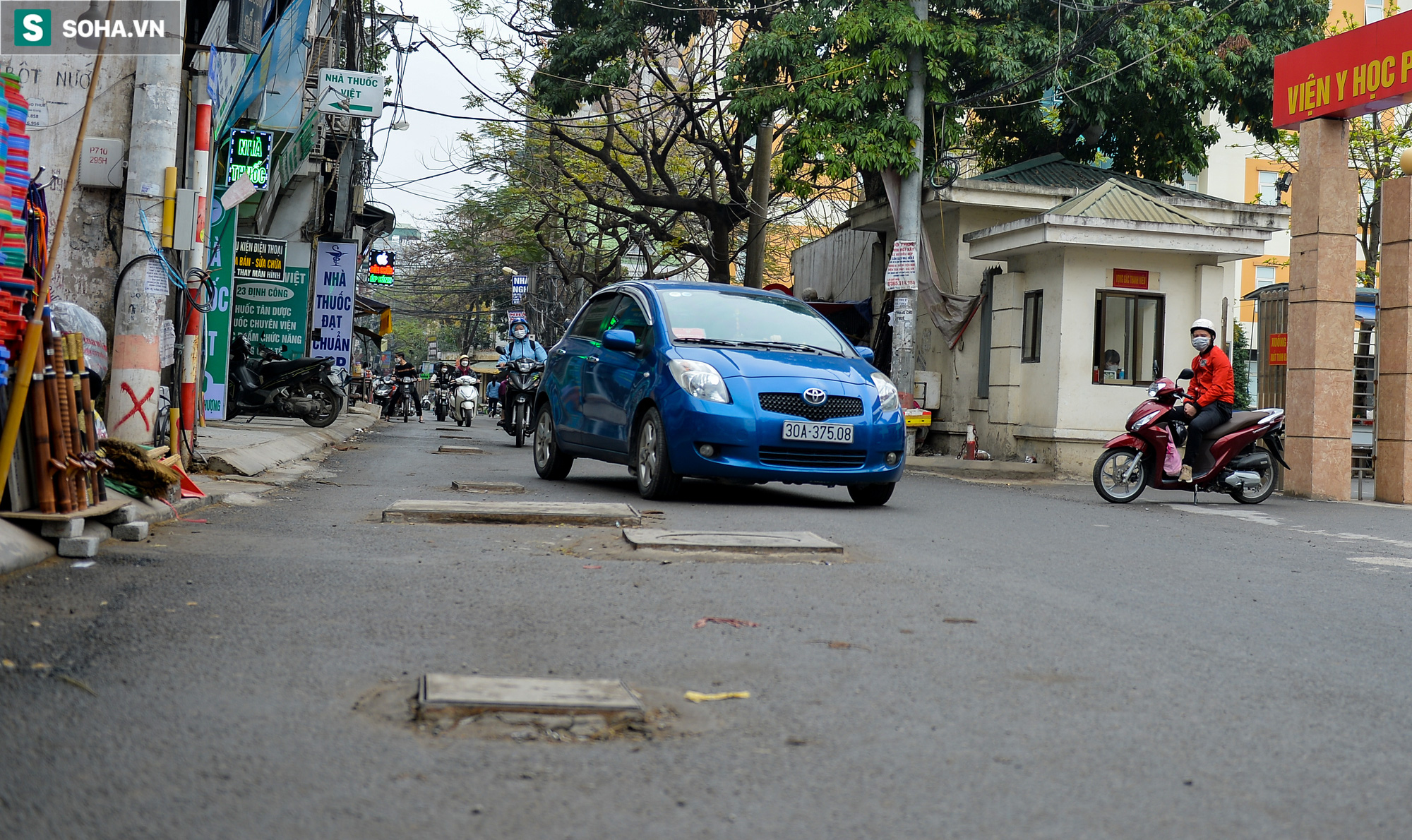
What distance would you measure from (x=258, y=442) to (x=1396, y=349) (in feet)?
38.7

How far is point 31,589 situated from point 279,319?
16653 millimetres

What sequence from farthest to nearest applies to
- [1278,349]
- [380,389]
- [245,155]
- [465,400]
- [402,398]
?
[380,389], [402,398], [465,400], [1278,349], [245,155]

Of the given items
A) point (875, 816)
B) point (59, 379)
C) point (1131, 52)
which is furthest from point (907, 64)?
point (875, 816)

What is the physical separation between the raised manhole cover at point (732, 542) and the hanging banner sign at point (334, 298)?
20472 millimetres

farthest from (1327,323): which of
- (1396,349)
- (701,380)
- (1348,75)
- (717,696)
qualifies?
(717,696)

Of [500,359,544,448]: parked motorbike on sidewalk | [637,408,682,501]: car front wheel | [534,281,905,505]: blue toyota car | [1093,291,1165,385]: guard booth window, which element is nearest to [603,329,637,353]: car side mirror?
[534,281,905,505]: blue toyota car

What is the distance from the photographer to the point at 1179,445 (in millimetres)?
12250

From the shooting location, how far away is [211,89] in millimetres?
10125

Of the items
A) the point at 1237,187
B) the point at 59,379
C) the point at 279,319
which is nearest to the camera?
the point at 59,379

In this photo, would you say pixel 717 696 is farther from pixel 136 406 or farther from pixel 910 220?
pixel 910 220

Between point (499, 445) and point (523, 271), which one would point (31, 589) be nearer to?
point (499, 445)

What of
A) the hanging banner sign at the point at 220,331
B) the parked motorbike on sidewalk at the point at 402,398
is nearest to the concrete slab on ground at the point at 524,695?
the hanging banner sign at the point at 220,331

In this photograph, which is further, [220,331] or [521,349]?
[521,349]

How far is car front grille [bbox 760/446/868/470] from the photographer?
899 cm
